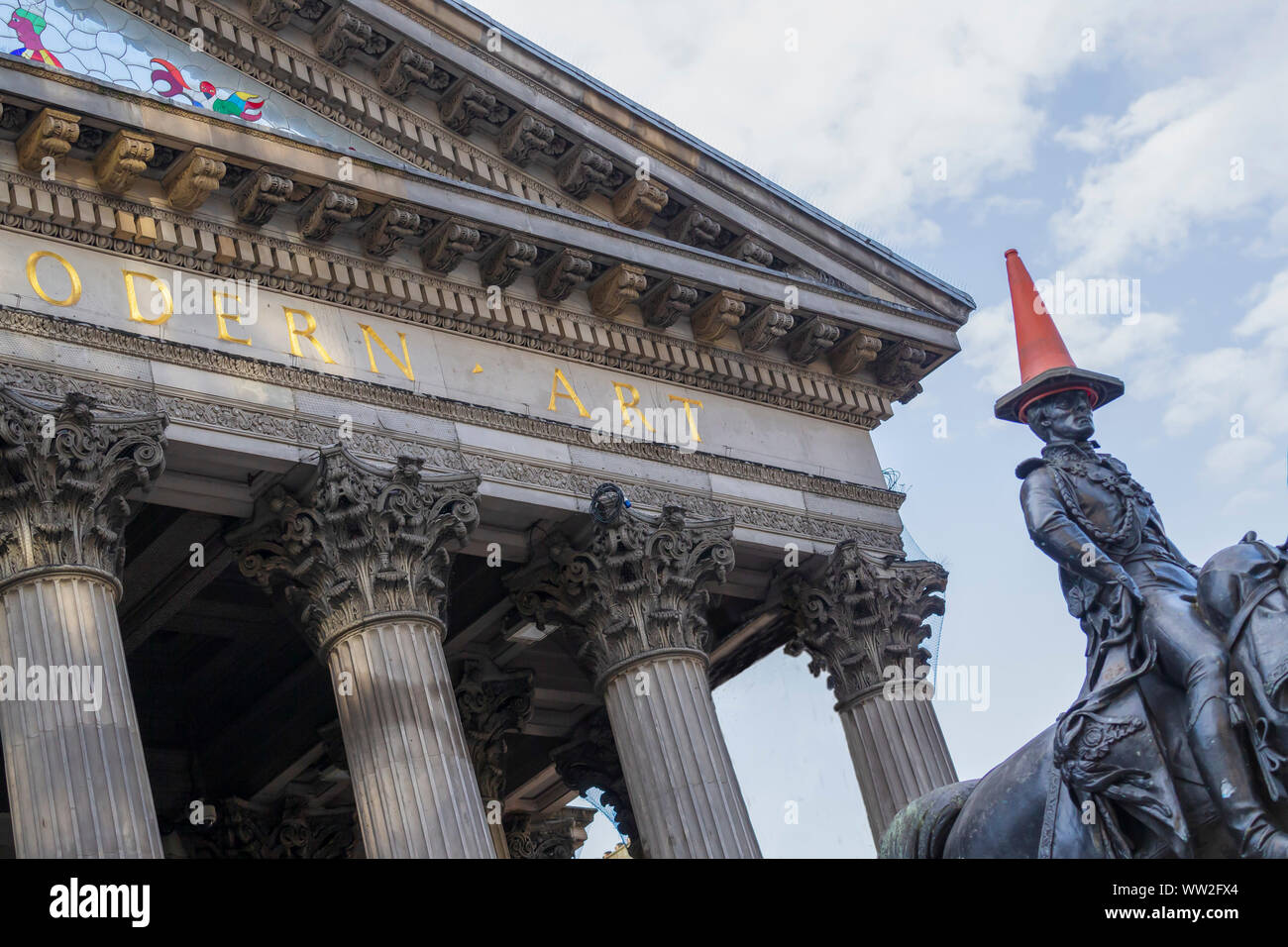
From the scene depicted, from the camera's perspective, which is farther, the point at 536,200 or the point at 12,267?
the point at 536,200

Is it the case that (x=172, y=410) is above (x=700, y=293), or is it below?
below

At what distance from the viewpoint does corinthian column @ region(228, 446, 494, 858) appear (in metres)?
18.3

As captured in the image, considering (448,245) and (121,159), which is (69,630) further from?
(448,245)

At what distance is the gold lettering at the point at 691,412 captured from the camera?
23766 mm

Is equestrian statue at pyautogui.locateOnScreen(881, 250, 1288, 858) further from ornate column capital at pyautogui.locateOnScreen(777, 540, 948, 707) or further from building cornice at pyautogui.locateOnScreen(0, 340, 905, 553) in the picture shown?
ornate column capital at pyautogui.locateOnScreen(777, 540, 948, 707)

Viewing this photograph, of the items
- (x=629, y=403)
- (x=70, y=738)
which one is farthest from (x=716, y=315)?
(x=70, y=738)

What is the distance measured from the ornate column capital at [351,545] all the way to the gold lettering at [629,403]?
3760 millimetres

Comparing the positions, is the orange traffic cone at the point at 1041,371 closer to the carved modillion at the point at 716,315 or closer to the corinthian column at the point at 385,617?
the corinthian column at the point at 385,617

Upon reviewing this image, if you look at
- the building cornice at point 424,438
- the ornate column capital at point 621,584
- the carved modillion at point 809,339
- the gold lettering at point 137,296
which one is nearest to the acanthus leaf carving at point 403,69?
the building cornice at point 424,438

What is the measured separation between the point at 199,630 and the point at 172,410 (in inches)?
239

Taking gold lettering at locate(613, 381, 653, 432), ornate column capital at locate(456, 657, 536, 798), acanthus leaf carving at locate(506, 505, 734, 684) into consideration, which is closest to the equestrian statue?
acanthus leaf carving at locate(506, 505, 734, 684)
